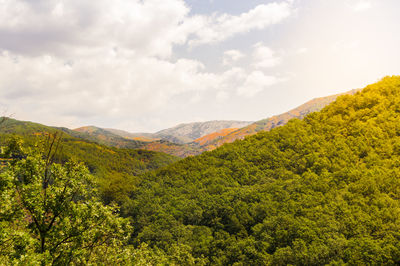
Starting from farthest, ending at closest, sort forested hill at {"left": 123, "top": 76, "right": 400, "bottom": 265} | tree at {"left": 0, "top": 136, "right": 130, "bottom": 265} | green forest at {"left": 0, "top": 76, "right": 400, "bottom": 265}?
forested hill at {"left": 123, "top": 76, "right": 400, "bottom": 265} → green forest at {"left": 0, "top": 76, "right": 400, "bottom": 265} → tree at {"left": 0, "top": 136, "right": 130, "bottom": 265}

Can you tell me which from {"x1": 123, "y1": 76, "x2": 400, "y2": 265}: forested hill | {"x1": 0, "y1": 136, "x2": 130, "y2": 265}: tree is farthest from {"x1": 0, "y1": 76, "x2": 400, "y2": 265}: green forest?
{"x1": 123, "y1": 76, "x2": 400, "y2": 265}: forested hill

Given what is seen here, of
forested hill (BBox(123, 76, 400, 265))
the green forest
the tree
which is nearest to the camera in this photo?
the tree

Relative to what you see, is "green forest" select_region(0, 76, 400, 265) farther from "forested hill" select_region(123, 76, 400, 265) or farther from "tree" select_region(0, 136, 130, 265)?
"forested hill" select_region(123, 76, 400, 265)

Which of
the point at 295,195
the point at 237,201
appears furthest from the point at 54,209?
the point at 295,195

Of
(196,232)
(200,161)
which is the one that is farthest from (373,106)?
(196,232)

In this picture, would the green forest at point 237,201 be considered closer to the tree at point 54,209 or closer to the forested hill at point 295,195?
the tree at point 54,209

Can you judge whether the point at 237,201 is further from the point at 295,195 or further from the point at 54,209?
the point at 54,209

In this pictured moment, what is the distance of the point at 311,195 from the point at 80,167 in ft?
222

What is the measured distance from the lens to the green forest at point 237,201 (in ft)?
56.2

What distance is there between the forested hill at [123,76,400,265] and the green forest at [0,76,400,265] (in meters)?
0.37

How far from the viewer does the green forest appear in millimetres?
17125

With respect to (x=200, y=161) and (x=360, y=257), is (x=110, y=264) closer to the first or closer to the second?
(x=360, y=257)

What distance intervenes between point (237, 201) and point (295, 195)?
18260 millimetres

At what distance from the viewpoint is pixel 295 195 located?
236 ft
